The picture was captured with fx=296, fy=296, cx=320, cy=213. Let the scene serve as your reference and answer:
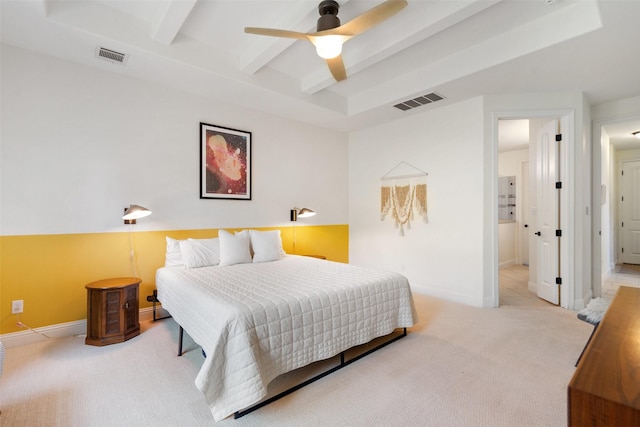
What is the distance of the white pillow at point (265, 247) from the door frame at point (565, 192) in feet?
8.80

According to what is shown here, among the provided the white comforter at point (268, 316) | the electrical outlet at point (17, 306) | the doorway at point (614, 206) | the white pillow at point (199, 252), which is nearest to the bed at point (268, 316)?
the white comforter at point (268, 316)

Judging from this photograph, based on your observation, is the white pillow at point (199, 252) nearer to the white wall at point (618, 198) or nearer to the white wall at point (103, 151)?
the white wall at point (103, 151)

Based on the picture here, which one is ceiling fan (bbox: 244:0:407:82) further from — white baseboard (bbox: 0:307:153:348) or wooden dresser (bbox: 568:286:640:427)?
white baseboard (bbox: 0:307:153:348)

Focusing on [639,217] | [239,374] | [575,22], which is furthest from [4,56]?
[639,217]

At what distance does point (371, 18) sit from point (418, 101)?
2.07 m

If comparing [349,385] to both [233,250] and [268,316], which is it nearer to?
[268,316]

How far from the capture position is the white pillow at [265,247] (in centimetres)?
357

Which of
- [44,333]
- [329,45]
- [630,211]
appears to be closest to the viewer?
[329,45]

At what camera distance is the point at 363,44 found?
2.97m

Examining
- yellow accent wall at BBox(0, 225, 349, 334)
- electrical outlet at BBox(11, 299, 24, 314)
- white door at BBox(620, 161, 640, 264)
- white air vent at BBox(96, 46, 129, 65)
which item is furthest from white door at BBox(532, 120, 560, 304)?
electrical outlet at BBox(11, 299, 24, 314)

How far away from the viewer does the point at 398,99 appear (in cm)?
381

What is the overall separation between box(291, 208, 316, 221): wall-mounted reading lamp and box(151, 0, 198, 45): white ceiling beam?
2.52 m

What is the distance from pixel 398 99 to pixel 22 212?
4.11m

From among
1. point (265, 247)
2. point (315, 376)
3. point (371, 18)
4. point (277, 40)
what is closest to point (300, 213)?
point (265, 247)
